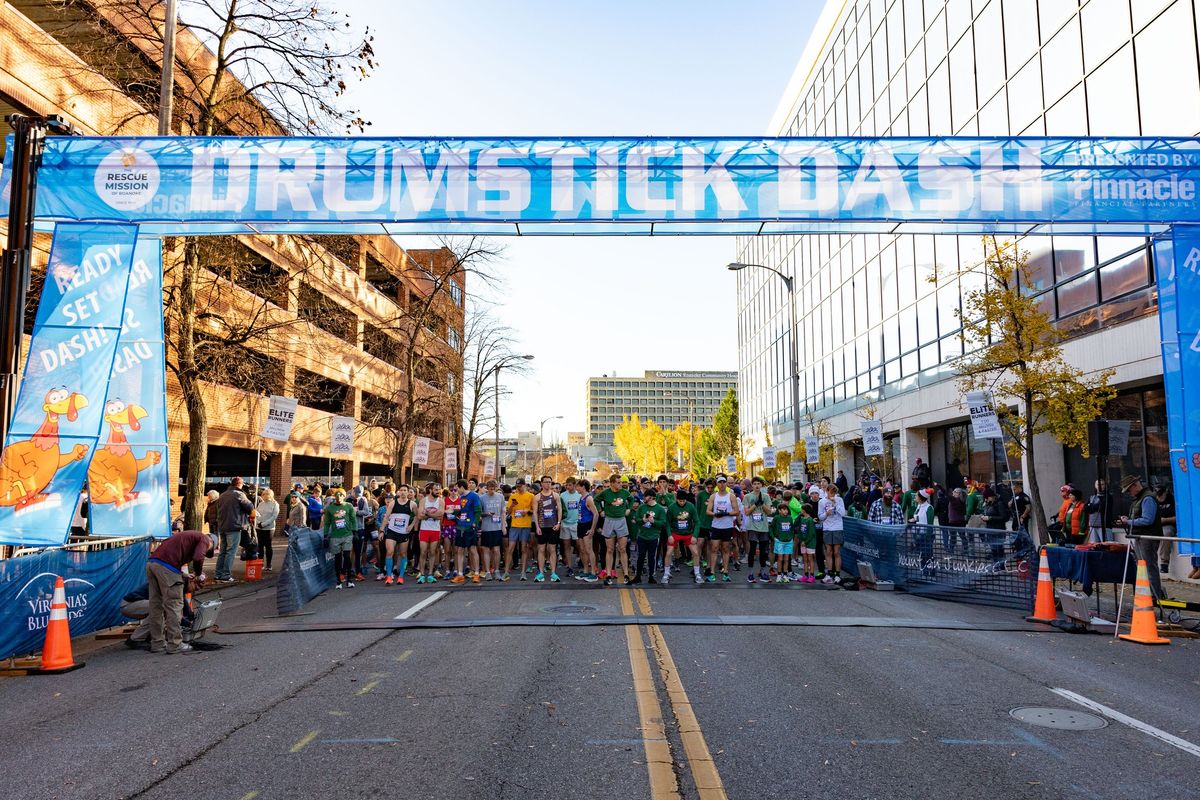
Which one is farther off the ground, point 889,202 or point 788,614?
point 889,202

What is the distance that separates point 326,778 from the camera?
15.3ft

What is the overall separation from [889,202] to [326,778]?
9023 mm

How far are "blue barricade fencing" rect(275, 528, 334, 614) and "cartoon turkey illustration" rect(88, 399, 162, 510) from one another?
7.74 feet

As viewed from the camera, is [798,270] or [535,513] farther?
[798,270]

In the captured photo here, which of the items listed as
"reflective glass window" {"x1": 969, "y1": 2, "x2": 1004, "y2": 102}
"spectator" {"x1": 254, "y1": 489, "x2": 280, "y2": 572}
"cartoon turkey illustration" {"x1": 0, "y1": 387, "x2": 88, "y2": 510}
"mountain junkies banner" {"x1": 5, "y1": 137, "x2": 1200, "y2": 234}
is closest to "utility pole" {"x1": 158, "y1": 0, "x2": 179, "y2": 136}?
"mountain junkies banner" {"x1": 5, "y1": 137, "x2": 1200, "y2": 234}

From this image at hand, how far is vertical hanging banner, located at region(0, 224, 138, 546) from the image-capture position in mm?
9094

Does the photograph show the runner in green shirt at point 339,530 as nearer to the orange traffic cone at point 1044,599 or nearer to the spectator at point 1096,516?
the orange traffic cone at point 1044,599

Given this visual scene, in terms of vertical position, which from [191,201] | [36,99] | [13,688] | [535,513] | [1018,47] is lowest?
[13,688]

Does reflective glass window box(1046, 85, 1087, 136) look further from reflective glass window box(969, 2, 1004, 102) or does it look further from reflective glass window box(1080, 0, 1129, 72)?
reflective glass window box(969, 2, 1004, 102)

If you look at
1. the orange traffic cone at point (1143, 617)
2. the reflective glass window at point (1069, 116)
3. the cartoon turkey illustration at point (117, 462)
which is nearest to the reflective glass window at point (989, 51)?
the reflective glass window at point (1069, 116)

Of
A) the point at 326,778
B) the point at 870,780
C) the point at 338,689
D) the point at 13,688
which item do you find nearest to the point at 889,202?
the point at 870,780

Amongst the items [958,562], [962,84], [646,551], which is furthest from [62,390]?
[962,84]

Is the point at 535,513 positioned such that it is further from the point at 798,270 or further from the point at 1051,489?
the point at 798,270

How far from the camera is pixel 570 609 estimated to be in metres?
11.3
